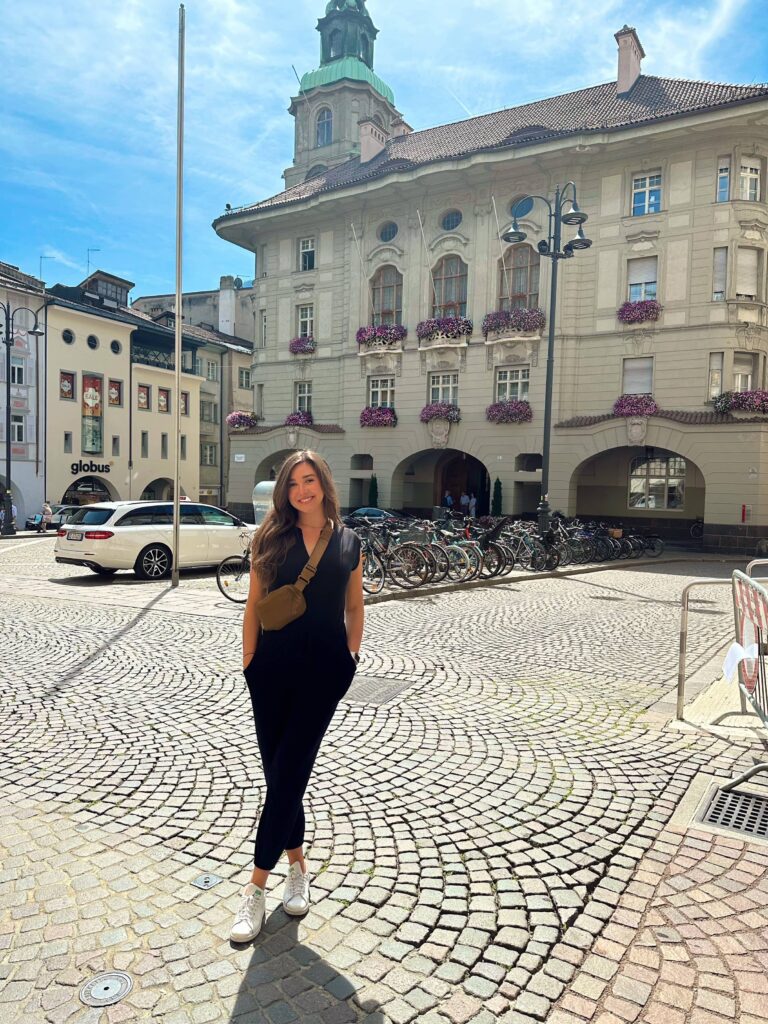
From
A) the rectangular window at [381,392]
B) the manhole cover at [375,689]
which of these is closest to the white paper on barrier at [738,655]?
the manhole cover at [375,689]

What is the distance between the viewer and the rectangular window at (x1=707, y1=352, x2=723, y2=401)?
85.6 feet

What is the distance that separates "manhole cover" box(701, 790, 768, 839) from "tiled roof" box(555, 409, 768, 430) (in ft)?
79.3

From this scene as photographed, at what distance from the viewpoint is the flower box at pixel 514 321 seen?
29125 millimetres

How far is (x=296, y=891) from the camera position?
2.89 metres

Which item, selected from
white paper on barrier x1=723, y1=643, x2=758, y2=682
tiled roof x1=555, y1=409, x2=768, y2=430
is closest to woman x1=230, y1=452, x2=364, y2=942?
white paper on barrier x1=723, y1=643, x2=758, y2=682

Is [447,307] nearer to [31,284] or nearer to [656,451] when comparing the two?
[656,451]

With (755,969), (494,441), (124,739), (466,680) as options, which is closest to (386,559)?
(466,680)

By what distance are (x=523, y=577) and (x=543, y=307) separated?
57.0 ft

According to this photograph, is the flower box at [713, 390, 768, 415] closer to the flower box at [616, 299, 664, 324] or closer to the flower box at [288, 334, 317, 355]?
the flower box at [616, 299, 664, 324]

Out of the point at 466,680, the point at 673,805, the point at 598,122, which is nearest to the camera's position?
the point at 673,805

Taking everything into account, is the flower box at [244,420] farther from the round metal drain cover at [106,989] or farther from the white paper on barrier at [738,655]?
the round metal drain cover at [106,989]

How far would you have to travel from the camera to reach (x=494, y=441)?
30344 millimetres

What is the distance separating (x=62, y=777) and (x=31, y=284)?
43379mm

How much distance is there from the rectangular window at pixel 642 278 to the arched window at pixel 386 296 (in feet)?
34.5
